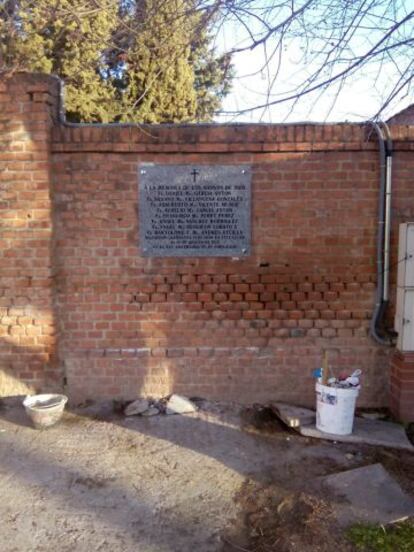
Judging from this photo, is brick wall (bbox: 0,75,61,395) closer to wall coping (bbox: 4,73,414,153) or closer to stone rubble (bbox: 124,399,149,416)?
wall coping (bbox: 4,73,414,153)

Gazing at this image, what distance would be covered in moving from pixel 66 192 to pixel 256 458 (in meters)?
2.66

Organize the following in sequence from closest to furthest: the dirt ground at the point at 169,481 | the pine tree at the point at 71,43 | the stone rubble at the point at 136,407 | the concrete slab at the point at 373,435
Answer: the dirt ground at the point at 169,481 < the concrete slab at the point at 373,435 < the pine tree at the point at 71,43 < the stone rubble at the point at 136,407

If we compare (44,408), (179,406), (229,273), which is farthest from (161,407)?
(229,273)

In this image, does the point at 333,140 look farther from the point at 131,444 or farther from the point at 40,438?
the point at 40,438

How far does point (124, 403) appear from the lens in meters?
4.37

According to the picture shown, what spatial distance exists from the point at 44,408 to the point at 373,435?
8.52 feet

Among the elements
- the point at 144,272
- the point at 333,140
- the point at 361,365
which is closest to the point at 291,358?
the point at 361,365

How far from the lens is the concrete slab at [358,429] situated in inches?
147

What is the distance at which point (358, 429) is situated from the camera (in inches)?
155

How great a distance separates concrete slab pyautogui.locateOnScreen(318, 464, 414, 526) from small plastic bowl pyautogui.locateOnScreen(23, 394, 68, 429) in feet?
6.91

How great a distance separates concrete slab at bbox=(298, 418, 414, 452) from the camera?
12.2ft

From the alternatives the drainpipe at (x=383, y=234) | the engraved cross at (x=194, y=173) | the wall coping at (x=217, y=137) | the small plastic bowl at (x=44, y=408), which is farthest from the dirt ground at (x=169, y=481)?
the wall coping at (x=217, y=137)

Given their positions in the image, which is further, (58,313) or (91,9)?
(58,313)

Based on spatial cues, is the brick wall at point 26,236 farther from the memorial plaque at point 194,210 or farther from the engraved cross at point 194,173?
the engraved cross at point 194,173
